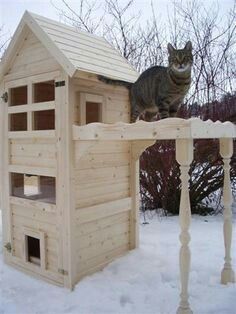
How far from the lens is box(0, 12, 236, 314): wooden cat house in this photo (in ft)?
8.65

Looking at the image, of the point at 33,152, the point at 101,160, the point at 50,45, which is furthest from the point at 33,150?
the point at 50,45

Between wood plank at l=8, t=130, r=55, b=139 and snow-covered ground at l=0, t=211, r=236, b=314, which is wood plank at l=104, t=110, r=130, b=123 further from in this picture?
snow-covered ground at l=0, t=211, r=236, b=314

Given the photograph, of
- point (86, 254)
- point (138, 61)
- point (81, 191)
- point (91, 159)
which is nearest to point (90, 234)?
point (86, 254)

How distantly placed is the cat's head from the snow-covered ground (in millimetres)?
1728

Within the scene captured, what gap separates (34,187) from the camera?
3121mm

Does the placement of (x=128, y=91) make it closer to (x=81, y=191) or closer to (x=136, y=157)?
(x=136, y=157)

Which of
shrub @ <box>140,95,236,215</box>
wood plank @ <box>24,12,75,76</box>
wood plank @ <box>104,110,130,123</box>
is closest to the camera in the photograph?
wood plank @ <box>24,12,75,76</box>

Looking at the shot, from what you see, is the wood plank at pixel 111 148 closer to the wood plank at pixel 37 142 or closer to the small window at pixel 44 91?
the wood plank at pixel 37 142

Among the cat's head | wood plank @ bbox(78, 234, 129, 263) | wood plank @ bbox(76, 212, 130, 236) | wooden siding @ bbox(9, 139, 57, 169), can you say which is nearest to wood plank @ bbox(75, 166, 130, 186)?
wooden siding @ bbox(9, 139, 57, 169)

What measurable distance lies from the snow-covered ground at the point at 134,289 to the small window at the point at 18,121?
138 centimetres

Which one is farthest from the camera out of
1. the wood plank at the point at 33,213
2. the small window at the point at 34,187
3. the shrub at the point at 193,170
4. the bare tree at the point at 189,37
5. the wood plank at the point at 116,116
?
the bare tree at the point at 189,37

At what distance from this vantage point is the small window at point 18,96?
319 cm

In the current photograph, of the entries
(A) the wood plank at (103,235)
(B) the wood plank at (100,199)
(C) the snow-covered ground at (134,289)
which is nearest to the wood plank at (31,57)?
(B) the wood plank at (100,199)

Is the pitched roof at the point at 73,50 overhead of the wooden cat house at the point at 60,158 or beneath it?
overhead
